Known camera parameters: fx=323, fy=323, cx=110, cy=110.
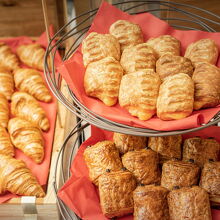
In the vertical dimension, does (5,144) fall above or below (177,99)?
below

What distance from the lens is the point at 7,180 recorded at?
1356mm

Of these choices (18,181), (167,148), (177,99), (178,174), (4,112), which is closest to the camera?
(177,99)

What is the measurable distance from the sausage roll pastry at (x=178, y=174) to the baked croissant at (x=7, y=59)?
1227mm

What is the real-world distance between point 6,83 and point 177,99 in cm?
118

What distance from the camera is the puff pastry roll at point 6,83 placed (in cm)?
Answer: 177

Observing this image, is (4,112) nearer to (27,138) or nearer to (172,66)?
(27,138)

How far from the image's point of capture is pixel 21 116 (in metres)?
1.69

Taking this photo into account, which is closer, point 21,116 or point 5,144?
point 5,144

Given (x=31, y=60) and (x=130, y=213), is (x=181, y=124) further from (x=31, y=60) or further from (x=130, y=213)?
(x=31, y=60)

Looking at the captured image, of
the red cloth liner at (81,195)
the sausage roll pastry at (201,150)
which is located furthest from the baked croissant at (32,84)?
the sausage roll pastry at (201,150)

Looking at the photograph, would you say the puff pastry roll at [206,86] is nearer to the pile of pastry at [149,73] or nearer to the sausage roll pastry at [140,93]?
the pile of pastry at [149,73]

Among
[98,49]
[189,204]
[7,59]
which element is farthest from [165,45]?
[7,59]

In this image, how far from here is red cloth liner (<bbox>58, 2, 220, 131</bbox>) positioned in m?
0.90

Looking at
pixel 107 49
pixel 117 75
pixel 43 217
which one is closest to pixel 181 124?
pixel 117 75
